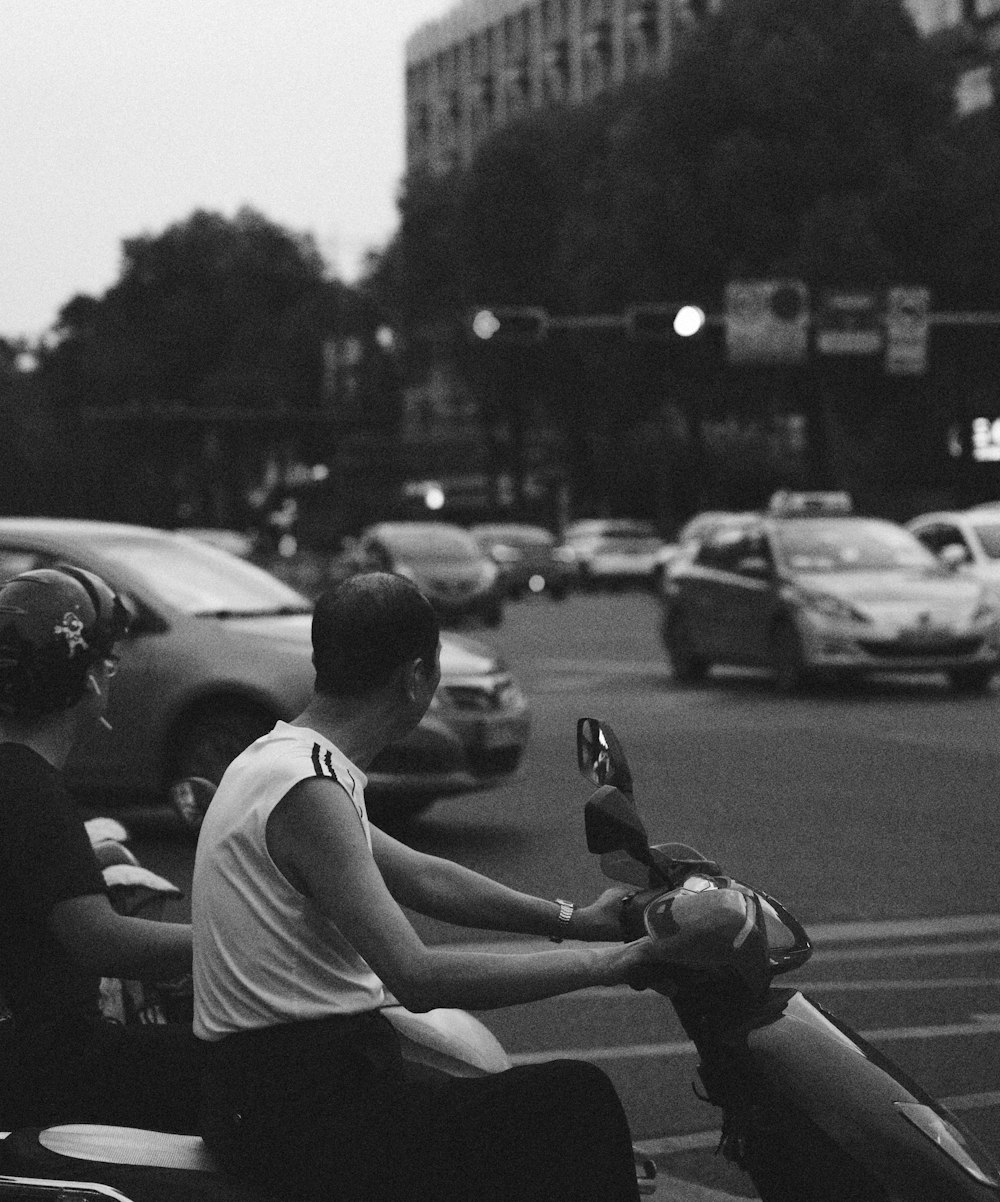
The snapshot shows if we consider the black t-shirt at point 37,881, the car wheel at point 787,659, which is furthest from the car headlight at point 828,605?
the black t-shirt at point 37,881

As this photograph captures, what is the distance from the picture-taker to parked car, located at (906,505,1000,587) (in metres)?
23.0

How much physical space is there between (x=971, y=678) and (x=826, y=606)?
143 cm

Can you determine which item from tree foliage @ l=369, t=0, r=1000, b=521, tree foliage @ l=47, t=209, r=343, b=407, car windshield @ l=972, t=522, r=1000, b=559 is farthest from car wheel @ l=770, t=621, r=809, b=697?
tree foliage @ l=47, t=209, r=343, b=407

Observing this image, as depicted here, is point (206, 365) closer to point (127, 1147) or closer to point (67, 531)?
point (67, 531)

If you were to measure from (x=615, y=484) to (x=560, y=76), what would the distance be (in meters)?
32.2

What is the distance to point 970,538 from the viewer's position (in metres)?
23.7

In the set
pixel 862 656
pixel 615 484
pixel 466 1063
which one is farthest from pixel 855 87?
pixel 466 1063

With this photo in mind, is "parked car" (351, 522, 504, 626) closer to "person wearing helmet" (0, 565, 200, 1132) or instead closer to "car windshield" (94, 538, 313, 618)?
"car windshield" (94, 538, 313, 618)

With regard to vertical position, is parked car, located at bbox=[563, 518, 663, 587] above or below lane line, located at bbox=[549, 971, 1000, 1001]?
below

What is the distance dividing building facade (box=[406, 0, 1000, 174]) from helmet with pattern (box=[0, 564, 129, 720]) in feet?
233

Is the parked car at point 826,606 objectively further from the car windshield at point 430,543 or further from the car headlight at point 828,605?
the car windshield at point 430,543

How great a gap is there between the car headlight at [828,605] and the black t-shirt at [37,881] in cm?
1606

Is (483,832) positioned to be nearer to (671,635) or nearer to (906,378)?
(671,635)

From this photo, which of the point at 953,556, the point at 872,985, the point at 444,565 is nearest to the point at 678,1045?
the point at 872,985
